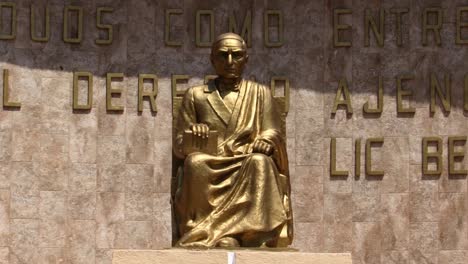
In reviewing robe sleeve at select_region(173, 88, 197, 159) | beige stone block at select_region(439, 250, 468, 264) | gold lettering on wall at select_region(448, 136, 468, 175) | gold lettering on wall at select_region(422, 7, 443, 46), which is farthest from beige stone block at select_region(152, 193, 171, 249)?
robe sleeve at select_region(173, 88, 197, 159)

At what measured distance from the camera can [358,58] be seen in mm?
18031

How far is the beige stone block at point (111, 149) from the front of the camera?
1777 cm

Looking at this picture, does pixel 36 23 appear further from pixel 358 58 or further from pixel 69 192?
pixel 358 58

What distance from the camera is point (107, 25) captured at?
706 inches

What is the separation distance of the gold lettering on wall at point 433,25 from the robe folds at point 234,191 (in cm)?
507

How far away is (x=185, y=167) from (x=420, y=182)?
5.37 meters

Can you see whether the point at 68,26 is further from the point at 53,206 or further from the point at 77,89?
the point at 53,206

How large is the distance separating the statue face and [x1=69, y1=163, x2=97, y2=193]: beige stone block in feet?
14.8

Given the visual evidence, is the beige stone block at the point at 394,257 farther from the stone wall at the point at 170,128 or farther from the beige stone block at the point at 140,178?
the beige stone block at the point at 140,178

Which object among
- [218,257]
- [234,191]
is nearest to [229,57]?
[234,191]

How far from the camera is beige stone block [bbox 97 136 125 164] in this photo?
1777 cm

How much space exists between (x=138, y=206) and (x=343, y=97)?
241 cm

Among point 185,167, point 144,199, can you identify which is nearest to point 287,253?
point 185,167

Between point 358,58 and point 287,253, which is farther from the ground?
point 358,58
